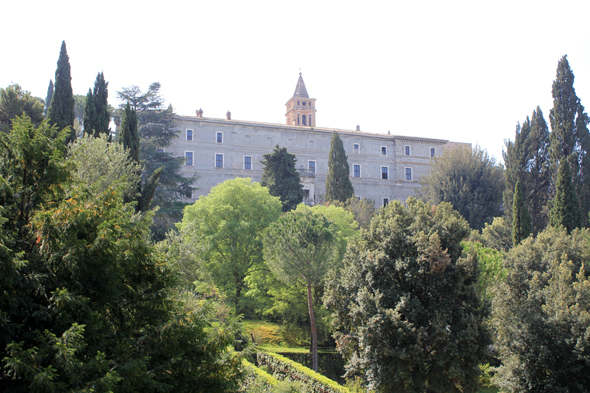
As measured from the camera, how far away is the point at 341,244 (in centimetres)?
2352

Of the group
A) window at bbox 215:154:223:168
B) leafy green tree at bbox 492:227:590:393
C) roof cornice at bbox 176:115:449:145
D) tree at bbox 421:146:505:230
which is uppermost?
roof cornice at bbox 176:115:449:145

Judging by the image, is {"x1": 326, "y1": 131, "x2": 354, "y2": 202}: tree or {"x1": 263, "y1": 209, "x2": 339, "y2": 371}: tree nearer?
{"x1": 263, "y1": 209, "x2": 339, "y2": 371}: tree

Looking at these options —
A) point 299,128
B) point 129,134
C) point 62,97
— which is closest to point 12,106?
point 62,97

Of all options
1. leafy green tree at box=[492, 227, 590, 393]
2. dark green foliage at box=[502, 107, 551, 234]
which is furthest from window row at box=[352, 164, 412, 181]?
leafy green tree at box=[492, 227, 590, 393]

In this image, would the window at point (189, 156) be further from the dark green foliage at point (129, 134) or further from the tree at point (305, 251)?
the tree at point (305, 251)

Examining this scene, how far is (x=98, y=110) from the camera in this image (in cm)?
2136

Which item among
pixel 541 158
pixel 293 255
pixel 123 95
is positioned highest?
pixel 123 95

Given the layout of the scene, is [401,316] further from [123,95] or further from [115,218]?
[123,95]

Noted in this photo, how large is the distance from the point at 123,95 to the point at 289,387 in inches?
1137

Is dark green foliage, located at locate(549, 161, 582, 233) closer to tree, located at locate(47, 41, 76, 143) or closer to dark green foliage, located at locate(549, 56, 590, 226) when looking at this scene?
dark green foliage, located at locate(549, 56, 590, 226)

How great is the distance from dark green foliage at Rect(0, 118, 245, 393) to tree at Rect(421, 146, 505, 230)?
1478 inches

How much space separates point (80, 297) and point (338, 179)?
34.5m

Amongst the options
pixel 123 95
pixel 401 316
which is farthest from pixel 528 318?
pixel 123 95

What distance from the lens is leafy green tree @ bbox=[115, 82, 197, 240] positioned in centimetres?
3188
